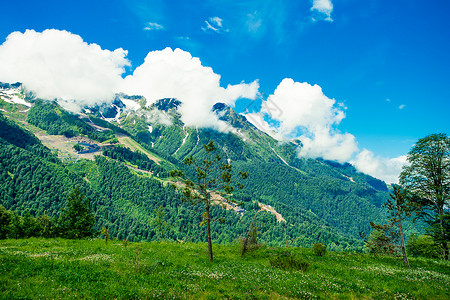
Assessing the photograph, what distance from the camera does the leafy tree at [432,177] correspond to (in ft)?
99.8

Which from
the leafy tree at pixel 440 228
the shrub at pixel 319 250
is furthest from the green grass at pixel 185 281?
the leafy tree at pixel 440 228

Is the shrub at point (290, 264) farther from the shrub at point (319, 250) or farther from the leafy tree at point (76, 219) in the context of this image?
the leafy tree at point (76, 219)

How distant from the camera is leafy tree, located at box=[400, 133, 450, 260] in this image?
30.4 meters

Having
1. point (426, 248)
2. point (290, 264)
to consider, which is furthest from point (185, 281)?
point (426, 248)

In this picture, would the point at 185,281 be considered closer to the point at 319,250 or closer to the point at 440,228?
the point at 319,250

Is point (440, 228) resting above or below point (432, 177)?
below

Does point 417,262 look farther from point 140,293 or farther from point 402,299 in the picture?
point 140,293

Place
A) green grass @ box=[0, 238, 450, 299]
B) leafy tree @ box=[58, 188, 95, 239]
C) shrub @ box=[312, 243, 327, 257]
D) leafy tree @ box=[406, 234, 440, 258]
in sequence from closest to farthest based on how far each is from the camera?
green grass @ box=[0, 238, 450, 299], shrub @ box=[312, 243, 327, 257], leafy tree @ box=[406, 234, 440, 258], leafy tree @ box=[58, 188, 95, 239]

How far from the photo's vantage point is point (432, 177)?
103ft

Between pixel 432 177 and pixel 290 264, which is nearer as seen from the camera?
pixel 290 264

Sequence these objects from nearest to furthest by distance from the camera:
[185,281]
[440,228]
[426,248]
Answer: [185,281] < [440,228] < [426,248]

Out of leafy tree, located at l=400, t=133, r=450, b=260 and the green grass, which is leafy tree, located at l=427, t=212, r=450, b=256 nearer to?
leafy tree, located at l=400, t=133, r=450, b=260

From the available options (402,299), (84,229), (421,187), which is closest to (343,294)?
(402,299)

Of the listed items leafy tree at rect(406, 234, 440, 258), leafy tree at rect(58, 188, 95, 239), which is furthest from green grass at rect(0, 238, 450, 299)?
leafy tree at rect(58, 188, 95, 239)
